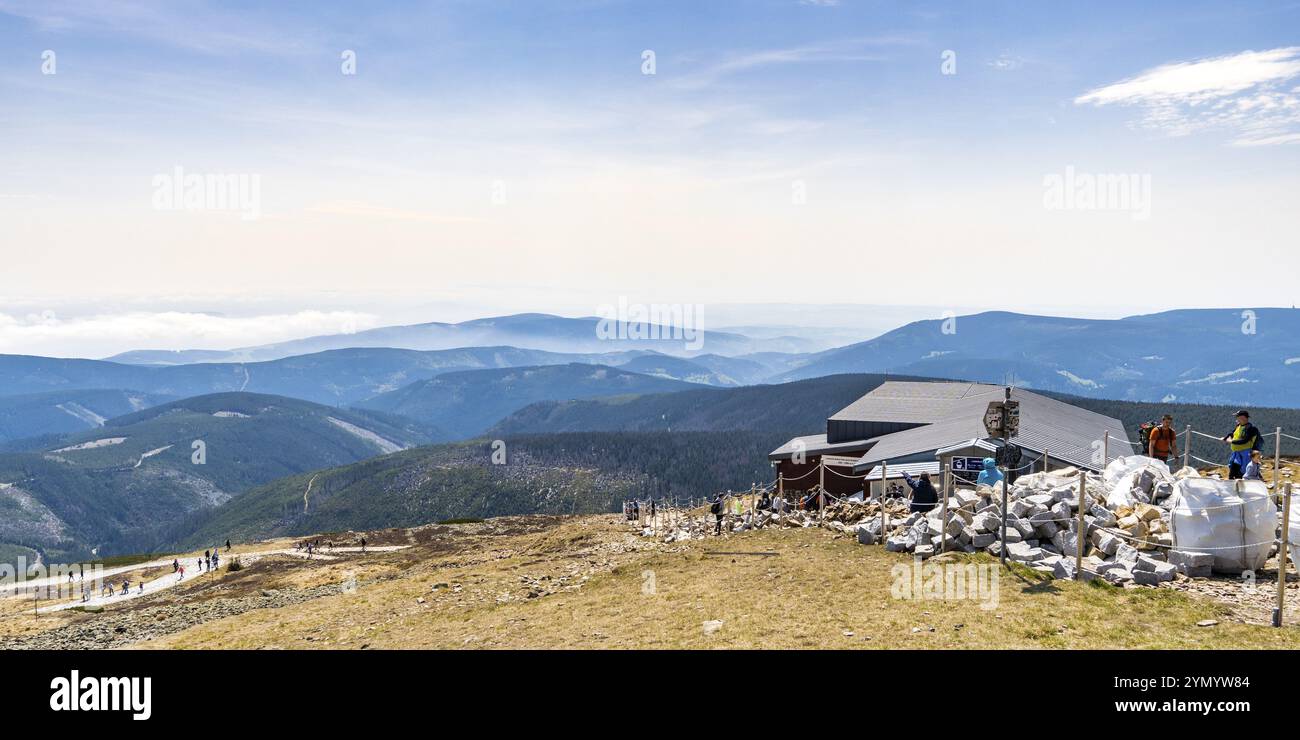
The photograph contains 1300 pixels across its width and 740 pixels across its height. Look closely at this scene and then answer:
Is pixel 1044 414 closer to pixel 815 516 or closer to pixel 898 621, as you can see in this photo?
pixel 815 516

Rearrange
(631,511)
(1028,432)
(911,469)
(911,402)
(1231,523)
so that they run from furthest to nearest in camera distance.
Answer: (911,402), (631,511), (1028,432), (911,469), (1231,523)

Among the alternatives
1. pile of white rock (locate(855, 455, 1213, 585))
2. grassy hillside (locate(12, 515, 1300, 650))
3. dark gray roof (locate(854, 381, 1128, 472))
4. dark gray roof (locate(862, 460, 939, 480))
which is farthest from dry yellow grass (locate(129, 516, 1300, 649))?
dark gray roof (locate(854, 381, 1128, 472))

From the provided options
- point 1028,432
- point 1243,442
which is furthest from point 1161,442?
point 1028,432

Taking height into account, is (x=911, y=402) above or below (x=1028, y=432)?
below

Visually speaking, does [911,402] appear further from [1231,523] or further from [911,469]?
[1231,523]

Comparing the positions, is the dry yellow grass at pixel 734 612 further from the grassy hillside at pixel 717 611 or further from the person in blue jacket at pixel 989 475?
the person in blue jacket at pixel 989 475
